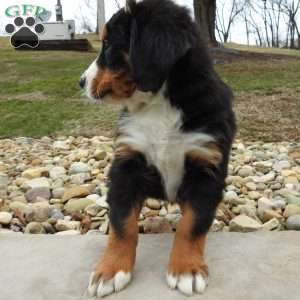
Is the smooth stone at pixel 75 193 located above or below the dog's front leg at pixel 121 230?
below

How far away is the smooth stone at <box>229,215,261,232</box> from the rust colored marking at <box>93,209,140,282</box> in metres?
1.04

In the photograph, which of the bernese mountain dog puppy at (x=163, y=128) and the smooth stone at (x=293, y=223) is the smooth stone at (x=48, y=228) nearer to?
the bernese mountain dog puppy at (x=163, y=128)

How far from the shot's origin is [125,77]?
2521mm

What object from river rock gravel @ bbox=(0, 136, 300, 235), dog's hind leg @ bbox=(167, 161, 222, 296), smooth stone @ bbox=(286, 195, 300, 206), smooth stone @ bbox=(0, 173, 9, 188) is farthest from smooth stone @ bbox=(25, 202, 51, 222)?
smooth stone @ bbox=(286, 195, 300, 206)

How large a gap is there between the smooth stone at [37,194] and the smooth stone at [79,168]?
64 cm

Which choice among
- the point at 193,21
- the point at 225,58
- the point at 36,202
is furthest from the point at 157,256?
the point at 225,58

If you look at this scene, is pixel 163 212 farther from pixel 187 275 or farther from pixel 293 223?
pixel 187 275

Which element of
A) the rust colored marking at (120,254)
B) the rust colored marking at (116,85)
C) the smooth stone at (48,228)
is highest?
the rust colored marking at (116,85)

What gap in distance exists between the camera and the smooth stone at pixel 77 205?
385 cm

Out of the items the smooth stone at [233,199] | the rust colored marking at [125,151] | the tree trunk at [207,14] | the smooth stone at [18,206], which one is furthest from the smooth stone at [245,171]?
the tree trunk at [207,14]

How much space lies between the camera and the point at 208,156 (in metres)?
2.45

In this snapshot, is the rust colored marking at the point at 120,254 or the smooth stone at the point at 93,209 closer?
the rust colored marking at the point at 120,254

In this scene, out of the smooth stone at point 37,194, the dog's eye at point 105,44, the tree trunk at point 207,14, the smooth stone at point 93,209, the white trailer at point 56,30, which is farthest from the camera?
the white trailer at point 56,30

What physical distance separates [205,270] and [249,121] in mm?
4532
